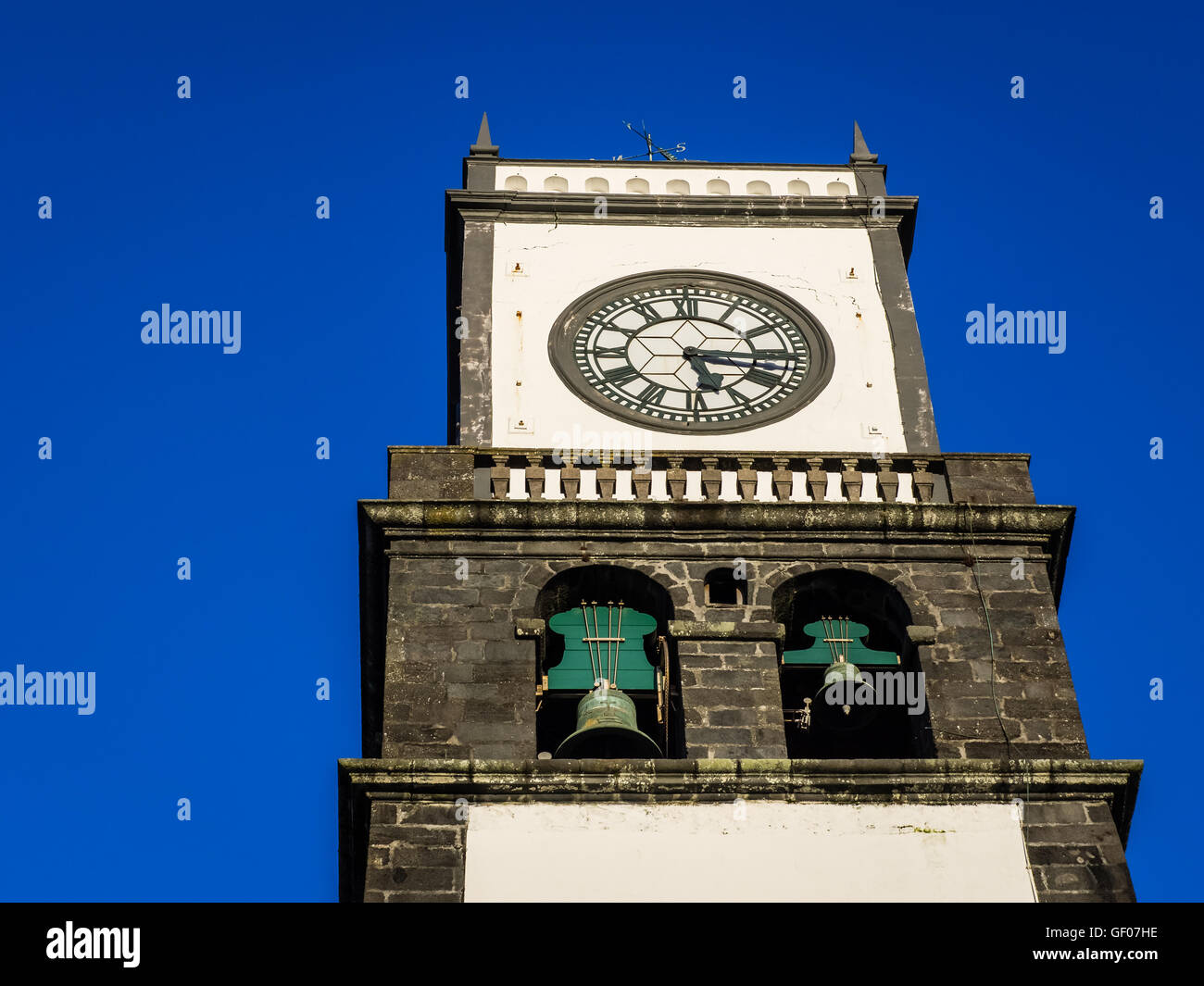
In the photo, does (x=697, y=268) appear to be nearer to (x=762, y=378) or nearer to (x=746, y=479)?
(x=762, y=378)

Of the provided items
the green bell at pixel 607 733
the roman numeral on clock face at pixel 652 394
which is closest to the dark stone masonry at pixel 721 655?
the green bell at pixel 607 733

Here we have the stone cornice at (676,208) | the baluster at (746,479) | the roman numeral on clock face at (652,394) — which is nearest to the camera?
the baluster at (746,479)

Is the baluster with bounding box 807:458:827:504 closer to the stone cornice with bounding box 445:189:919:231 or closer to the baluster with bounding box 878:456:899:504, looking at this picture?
the baluster with bounding box 878:456:899:504

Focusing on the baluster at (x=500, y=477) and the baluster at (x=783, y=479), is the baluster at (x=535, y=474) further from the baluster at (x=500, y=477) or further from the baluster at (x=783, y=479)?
the baluster at (x=783, y=479)

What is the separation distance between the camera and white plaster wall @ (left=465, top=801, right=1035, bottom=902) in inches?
922

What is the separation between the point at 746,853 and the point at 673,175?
12.9 metres

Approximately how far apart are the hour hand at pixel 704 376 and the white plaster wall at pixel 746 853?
7314 millimetres

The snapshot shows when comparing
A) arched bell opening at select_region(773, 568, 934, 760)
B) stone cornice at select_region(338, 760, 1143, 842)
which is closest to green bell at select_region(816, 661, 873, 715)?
arched bell opening at select_region(773, 568, 934, 760)

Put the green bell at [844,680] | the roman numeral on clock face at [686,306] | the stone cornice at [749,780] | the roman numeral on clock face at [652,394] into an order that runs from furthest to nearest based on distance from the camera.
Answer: the roman numeral on clock face at [686,306] < the roman numeral on clock face at [652,394] < the green bell at [844,680] < the stone cornice at [749,780]

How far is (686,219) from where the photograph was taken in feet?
108

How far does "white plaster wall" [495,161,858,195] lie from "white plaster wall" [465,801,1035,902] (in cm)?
1187

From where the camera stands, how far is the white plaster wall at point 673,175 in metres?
33.8

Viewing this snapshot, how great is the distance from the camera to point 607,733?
2480 centimetres
